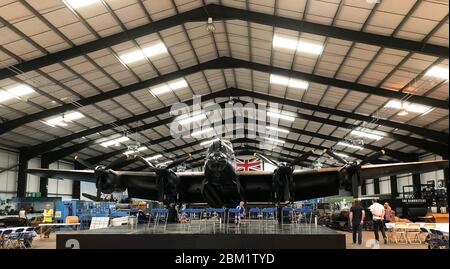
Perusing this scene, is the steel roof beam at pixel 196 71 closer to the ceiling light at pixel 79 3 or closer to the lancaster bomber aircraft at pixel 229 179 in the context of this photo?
the lancaster bomber aircraft at pixel 229 179

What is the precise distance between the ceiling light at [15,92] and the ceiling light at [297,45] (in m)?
16.3

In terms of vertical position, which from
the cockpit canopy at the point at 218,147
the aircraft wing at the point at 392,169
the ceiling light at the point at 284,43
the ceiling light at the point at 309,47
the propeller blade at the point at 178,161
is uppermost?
the ceiling light at the point at 284,43

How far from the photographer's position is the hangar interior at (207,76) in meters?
17.5

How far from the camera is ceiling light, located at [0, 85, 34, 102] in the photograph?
23.3 m

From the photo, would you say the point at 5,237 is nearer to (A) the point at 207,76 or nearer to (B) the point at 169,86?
(B) the point at 169,86

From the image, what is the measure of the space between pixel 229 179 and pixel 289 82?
44.1 ft

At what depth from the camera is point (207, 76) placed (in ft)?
98.0

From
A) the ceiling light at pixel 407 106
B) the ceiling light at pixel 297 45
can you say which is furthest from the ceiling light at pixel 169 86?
the ceiling light at pixel 407 106

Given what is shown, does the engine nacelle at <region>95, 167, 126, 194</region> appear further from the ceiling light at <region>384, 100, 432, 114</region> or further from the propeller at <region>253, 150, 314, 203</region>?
the ceiling light at <region>384, 100, 432, 114</region>

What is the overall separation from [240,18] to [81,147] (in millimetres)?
23629

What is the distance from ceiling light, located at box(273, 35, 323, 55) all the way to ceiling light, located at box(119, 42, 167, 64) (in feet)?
23.3

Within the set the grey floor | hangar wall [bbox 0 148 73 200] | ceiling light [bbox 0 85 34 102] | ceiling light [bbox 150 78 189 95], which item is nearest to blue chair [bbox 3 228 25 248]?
the grey floor

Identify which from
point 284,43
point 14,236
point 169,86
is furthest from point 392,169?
point 14,236

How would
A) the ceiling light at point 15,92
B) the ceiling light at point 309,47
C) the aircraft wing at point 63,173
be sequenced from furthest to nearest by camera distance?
the ceiling light at point 15,92, the ceiling light at point 309,47, the aircraft wing at point 63,173
